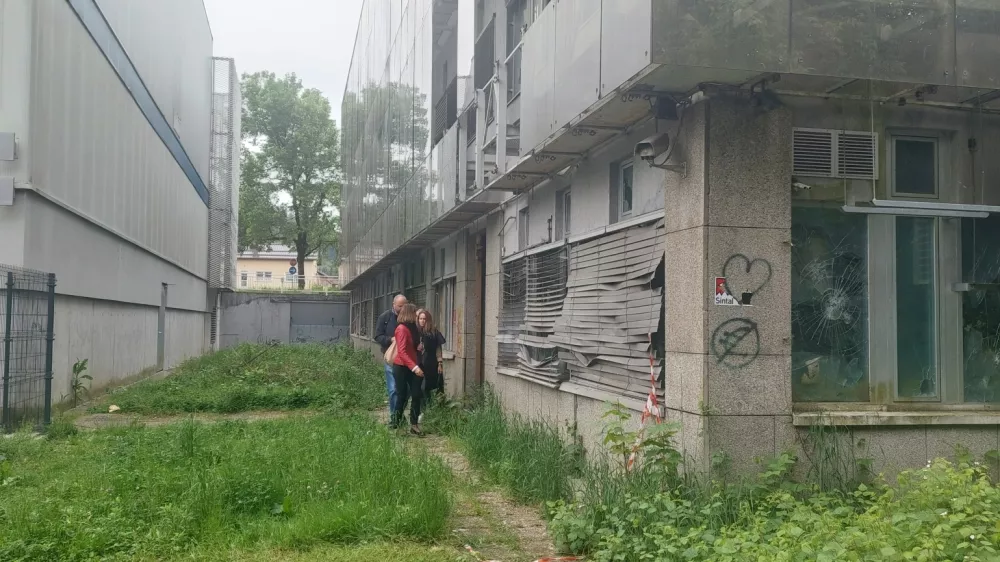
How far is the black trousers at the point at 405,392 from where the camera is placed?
438 inches

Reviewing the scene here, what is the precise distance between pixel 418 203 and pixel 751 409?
9577 millimetres

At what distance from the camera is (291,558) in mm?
5336

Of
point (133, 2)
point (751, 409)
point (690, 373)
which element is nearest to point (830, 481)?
point (751, 409)

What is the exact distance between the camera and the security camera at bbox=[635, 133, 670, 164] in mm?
6172

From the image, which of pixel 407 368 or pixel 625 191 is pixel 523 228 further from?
pixel 625 191

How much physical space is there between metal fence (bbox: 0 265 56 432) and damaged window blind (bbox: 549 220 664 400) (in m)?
6.23

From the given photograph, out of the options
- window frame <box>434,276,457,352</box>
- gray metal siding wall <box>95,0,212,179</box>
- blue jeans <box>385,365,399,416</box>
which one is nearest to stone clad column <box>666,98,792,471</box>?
blue jeans <box>385,365,399,416</box>

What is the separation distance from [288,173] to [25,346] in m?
51.0

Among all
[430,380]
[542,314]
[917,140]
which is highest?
[917,140]

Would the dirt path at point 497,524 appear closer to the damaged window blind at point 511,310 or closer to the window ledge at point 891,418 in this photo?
the window ledge at point 891,418

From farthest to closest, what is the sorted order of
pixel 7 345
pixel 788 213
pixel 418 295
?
pixel 418 295 → pixel 7 345 → pixel 788 213

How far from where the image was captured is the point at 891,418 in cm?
617

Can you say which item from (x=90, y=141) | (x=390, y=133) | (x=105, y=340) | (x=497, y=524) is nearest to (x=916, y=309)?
(x=497, y=524)

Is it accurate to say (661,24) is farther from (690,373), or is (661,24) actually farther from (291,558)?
(291,558)
